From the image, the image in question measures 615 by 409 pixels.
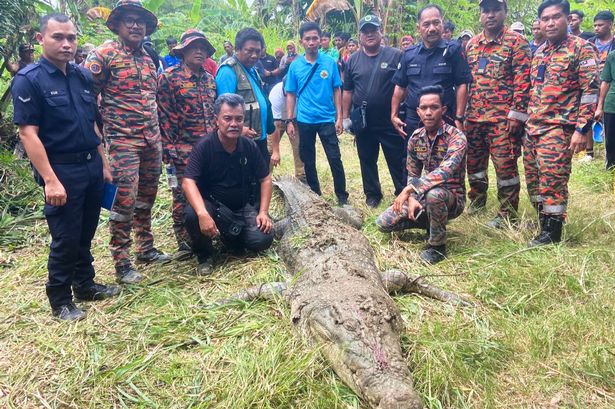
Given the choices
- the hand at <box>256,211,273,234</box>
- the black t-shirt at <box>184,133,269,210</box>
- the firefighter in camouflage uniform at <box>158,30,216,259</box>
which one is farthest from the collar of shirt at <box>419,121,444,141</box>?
the firefighter in camouflage uniform at <box>158,30,216,259</box>

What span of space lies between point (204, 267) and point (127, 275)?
2.13ft

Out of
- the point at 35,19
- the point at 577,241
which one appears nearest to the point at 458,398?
the point at 577,241

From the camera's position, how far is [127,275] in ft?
12.9

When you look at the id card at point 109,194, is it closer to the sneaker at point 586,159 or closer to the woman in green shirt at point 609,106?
the woman in green shirt at point 609,106

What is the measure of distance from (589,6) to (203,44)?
8.77 meters

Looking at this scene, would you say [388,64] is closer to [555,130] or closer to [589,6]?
[555,130]

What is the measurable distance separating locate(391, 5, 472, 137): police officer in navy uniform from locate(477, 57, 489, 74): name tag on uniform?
120 mm

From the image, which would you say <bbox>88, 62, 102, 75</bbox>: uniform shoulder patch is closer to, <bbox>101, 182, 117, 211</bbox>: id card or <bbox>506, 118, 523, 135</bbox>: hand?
<bbox>101, 182, 117, 211</bbox>: id card

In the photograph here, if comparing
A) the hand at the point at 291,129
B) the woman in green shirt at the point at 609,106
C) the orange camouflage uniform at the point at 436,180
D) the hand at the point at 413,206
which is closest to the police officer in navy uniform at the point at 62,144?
the hand at the point at 413,206

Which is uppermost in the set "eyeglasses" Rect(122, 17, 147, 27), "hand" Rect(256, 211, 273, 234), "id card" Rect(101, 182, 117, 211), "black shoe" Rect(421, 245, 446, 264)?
"eyeglasses" Rect(122, 17, 147, 27)

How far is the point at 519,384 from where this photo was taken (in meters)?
2.44

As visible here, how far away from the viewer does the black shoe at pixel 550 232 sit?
405 cm

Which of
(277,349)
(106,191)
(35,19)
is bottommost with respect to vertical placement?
(277,349)

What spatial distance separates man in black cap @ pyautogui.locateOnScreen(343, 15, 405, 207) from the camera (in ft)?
17.5
